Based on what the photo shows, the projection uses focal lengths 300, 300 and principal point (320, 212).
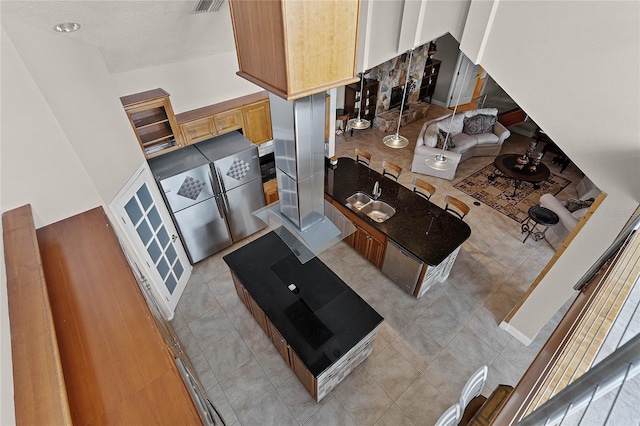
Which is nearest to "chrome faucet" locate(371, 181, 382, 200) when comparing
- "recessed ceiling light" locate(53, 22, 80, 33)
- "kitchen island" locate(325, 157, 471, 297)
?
"kitchen island" locate(325, 157, 471, 297)

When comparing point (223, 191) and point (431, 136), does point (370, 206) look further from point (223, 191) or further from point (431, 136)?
point (431, 136)

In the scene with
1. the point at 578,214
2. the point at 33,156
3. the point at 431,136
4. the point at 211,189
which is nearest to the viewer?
the point at 33,156

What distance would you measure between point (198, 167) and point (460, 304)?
445 centimetres

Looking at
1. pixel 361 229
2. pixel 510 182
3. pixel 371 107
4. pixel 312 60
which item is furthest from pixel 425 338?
pixel 371 107

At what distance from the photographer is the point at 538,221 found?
17.4ft

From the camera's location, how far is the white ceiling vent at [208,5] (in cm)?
276

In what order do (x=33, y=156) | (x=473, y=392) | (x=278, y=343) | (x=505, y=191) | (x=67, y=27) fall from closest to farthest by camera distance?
(x=33, y=156)
(x=67, y=27)
(x=473, y=392)
(x=278, y=343)
(x=505, y=191)

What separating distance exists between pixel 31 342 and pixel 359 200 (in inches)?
178

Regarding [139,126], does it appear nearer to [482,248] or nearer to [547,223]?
[482,248]

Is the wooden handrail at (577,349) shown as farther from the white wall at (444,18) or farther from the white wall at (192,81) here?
the white wall at (192,81)

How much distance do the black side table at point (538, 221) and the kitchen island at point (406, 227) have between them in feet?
6.18

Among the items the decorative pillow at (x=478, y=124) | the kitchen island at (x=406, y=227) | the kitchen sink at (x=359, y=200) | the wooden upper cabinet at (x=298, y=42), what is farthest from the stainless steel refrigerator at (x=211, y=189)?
the decorative pillow at (x=478, y=124)

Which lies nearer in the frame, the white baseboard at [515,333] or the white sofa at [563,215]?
the white baseboard at [515,333]

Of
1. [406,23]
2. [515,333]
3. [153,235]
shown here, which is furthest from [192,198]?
[515,333]
